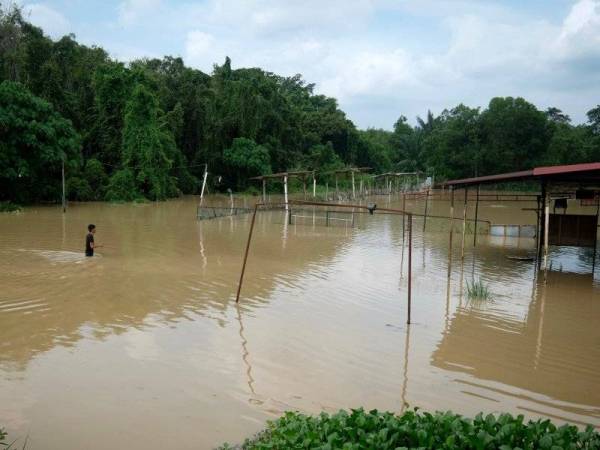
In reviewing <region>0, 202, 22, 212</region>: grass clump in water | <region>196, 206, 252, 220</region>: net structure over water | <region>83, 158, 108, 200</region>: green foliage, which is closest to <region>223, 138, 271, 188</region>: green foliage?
<region>83, 158, 108, 200</region>: green foliage

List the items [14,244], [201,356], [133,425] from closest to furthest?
[133,425] < [201,356] < [14,244]

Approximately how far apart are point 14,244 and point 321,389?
13.3 metres

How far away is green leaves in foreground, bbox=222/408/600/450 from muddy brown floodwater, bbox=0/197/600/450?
173 cm

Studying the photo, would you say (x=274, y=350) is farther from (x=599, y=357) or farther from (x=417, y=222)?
(x=417, y=222)

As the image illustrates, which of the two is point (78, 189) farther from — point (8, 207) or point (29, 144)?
point (8, 207)

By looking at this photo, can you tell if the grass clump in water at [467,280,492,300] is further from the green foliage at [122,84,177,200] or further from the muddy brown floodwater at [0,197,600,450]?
the green foliage at [122,84,177,200]

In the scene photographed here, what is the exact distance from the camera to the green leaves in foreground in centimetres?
365

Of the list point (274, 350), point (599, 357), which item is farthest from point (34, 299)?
point (599, 357)

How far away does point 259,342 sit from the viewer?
8.31 metres

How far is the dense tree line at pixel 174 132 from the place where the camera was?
27.9 m

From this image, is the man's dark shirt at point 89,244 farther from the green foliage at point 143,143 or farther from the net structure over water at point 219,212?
the green foliage at point 143,143

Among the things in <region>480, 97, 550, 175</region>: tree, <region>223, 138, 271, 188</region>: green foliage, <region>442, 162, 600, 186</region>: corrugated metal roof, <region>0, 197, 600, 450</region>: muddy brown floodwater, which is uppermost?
<region>480, 97, 550, 175</region>: tree

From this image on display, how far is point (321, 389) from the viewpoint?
21.7 feet

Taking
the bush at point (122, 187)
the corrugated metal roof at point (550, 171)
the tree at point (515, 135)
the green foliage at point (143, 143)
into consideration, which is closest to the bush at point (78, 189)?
the bush at point (122, 187)
